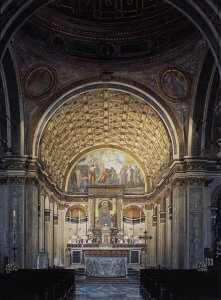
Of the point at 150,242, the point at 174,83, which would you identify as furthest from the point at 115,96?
the point at 150,242

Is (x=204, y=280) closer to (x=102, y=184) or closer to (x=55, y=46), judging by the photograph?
(x=55, y=46)

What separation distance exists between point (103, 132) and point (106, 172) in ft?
21.2

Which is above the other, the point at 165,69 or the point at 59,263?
the point at 165,69

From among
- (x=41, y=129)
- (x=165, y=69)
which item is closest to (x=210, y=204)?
(x=165, y=69)

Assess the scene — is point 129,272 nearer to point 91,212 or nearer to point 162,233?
point 162,233

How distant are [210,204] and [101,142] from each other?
16688mm

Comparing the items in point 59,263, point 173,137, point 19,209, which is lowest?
point 59,263

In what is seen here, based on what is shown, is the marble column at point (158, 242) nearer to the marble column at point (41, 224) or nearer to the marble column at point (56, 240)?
the marble column at point (56, 240)

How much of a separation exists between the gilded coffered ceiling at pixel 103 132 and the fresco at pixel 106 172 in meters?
0.81

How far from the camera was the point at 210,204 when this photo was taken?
101 ft

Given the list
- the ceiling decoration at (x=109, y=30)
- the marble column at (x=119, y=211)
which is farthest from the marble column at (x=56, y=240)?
the ceiling decoration at (x=109, y=30)

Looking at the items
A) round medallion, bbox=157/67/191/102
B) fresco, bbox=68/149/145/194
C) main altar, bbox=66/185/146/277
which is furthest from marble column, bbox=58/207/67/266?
round medallion, bbox=157/67/191/102

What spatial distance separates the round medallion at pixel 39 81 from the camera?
1155 inches

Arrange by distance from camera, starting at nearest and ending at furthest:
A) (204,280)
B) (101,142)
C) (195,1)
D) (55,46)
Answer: (204,280), (195,1), (55,46), (101,142)
